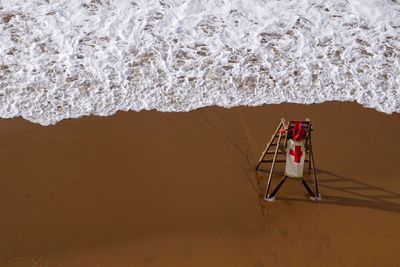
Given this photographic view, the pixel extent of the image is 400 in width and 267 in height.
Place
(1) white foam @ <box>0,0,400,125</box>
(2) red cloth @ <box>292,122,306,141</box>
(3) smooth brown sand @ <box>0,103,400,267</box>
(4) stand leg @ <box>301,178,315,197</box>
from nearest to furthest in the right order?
1. (3) smooth brown sand @ <box>0,103,400,267</box>
2. (2) red cloth @ <box>292,122,306,141</box>
3. (4) stand leg @ <box>301,178,315,197</box>
4. (1) white foam @ <box>0,0,400,125</box>

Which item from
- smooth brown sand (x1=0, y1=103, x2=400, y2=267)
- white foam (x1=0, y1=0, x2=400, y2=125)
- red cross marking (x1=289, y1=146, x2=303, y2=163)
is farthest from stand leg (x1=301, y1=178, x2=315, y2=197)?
white foam (x1=0, y1=0, x2=400, y2=125)

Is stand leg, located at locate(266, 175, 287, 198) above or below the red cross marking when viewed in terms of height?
below

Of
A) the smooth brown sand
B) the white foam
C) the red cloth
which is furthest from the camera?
the white foam

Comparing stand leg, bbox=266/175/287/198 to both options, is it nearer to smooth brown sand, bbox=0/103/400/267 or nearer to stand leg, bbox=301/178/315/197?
smooth brown sand, bbox=0/103/400/267

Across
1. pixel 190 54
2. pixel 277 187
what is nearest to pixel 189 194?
pixel 277 187

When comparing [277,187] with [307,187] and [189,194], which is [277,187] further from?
[189,194]

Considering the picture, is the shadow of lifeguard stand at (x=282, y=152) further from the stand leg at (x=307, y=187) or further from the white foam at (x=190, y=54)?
the white foam at (x=190, y=54)

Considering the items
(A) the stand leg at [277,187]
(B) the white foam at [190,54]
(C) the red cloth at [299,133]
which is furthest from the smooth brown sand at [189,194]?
(C) the red cloth at [299,133]
